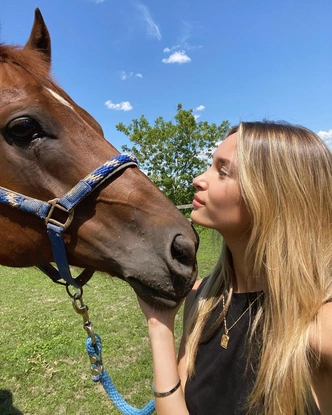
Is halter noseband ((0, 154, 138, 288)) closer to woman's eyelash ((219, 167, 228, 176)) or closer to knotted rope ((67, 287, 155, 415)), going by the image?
knotted rope ((67, 287, 155, 415))

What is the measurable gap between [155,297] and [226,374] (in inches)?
18.7

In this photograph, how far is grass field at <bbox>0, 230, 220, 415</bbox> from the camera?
11.9 feet

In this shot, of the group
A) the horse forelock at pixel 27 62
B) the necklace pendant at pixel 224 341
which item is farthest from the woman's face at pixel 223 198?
the horse forelock at pixel 27 62

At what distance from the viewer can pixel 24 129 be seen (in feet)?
5.54

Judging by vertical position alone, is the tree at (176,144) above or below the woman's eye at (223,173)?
above

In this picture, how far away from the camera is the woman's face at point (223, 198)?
60.3 inches

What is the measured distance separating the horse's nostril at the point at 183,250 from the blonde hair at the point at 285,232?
278 mm

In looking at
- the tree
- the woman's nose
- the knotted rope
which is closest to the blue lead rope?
the knotted rope

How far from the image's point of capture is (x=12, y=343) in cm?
502

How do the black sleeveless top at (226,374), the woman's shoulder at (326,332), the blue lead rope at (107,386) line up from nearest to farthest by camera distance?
the woman's shoulder at (326,332) < the black sleeveless top at (226,374) < the blue lead rope at (107,386)

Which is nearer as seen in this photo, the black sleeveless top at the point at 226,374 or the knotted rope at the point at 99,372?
the black sleeveless top at the point at 226,374

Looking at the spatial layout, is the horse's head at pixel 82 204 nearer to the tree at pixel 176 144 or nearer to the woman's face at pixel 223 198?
the woman's face at pixel 223 198

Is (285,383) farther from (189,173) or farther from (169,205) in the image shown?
(189,173)

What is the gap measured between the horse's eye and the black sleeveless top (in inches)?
53.1
